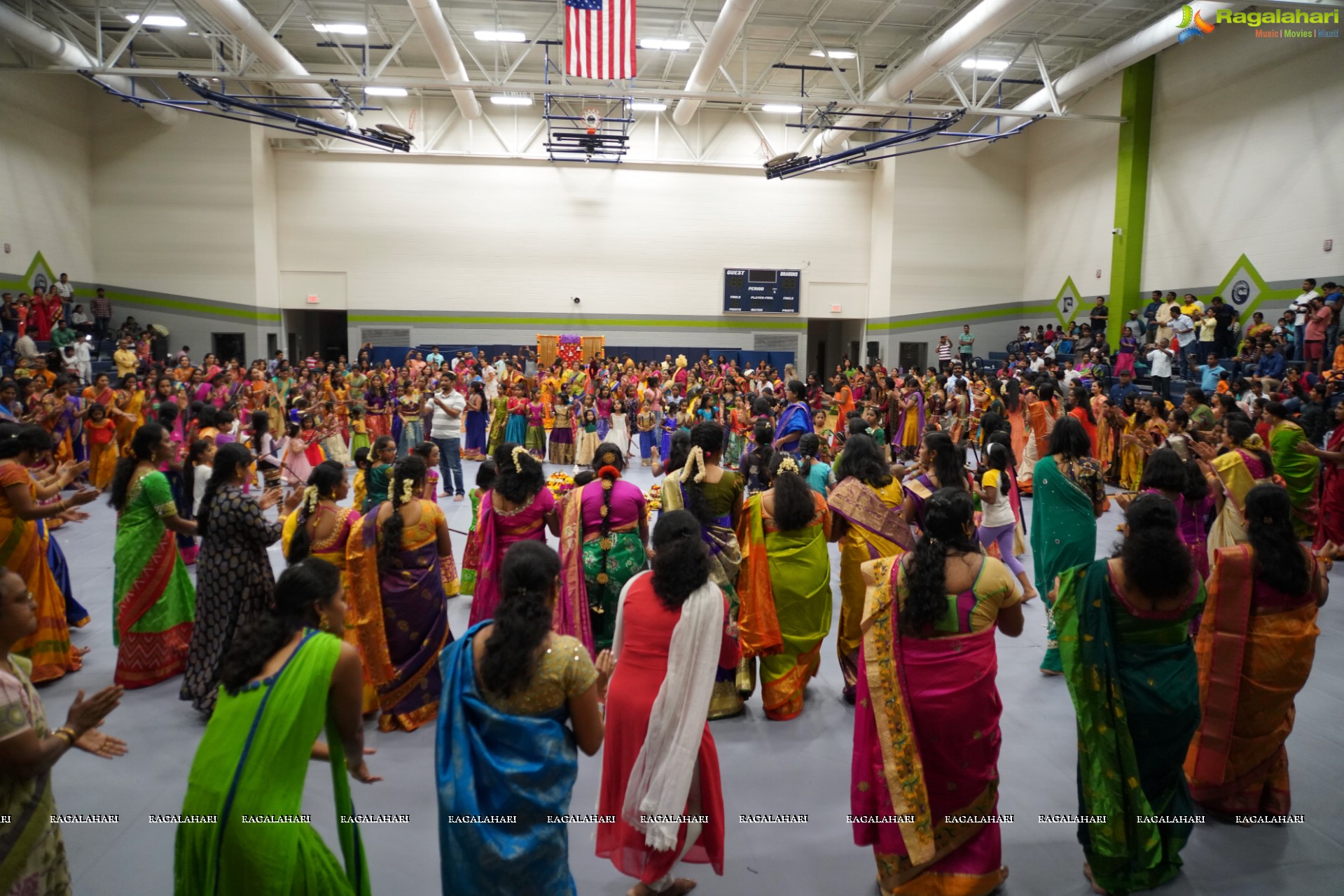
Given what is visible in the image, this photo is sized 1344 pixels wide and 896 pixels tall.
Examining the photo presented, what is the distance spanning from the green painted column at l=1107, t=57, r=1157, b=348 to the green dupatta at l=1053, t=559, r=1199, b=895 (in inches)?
536

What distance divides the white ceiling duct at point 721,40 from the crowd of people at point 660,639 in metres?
6.69

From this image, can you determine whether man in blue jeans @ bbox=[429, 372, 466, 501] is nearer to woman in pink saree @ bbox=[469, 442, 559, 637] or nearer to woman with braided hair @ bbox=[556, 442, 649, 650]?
woman in pink saree @ bbox=[469, 442, 559, 637]

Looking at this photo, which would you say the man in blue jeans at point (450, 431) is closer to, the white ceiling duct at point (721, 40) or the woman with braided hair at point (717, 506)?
the woman with braided hair at point (717, 506)

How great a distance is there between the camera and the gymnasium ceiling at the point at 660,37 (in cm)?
1252

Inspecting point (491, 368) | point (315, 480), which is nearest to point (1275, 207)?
point (491, 368)

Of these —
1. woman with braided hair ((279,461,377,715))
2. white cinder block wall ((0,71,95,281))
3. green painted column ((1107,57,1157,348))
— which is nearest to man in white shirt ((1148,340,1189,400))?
green painted column ((1107,57,1157,348))

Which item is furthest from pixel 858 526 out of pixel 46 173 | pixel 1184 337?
pixel 46 173

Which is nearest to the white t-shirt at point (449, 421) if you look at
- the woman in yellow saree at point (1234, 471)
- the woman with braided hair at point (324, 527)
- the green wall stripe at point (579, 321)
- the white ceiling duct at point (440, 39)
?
the woman with braided hair at point (324, 527)

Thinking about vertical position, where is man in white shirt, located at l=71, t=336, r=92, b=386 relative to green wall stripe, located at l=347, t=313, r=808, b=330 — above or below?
below

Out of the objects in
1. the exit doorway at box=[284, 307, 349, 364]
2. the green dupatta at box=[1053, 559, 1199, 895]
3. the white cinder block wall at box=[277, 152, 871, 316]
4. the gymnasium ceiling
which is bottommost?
the green dupatta at box=[1053, 559, 1199, 895]

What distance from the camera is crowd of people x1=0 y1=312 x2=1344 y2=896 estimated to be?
6.05 ft

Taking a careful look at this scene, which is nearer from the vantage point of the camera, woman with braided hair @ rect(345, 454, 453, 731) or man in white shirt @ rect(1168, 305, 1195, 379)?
woman with braided hair @ rect(345, 454, 453, 731)

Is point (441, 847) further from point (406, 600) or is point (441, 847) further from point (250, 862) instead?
point (406, 600)

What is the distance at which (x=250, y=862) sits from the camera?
5.65 feet
